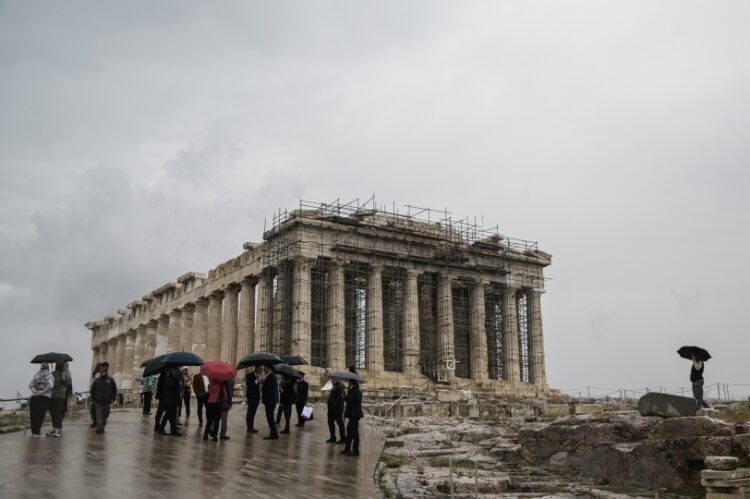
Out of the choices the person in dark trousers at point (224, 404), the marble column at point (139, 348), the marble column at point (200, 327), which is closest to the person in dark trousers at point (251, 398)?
the person in dark trousers at point (224, 404)

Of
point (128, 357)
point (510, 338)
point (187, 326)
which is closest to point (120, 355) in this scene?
point (128, 357)

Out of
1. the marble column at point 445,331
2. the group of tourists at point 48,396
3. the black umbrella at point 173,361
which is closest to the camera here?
the group of tourists at point 48,396

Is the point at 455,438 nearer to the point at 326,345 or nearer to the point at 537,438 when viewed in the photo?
the point at 537,438

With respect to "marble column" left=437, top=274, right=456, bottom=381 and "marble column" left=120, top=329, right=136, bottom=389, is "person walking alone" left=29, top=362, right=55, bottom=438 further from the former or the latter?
"marble column" left=120, top=329, right=136, bottom=389

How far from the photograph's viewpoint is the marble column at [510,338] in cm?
5197

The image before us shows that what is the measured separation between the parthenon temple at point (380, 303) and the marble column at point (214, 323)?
67mm

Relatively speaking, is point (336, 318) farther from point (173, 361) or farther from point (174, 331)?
point (173, 361)

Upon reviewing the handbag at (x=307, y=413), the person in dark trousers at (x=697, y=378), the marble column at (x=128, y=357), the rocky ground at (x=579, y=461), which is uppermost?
the marble column at (x=128, y=357)

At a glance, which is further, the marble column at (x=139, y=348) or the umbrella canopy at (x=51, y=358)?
the marble column at (x=139, y=348)

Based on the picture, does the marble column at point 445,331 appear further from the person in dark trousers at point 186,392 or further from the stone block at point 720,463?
the stone block at point 720,463

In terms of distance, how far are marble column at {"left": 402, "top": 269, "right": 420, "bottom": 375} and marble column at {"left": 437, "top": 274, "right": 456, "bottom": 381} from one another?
5.72 feet

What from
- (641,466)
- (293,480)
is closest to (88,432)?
(293,480)

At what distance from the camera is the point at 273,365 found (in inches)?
880

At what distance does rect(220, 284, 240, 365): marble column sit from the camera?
50.5 m
